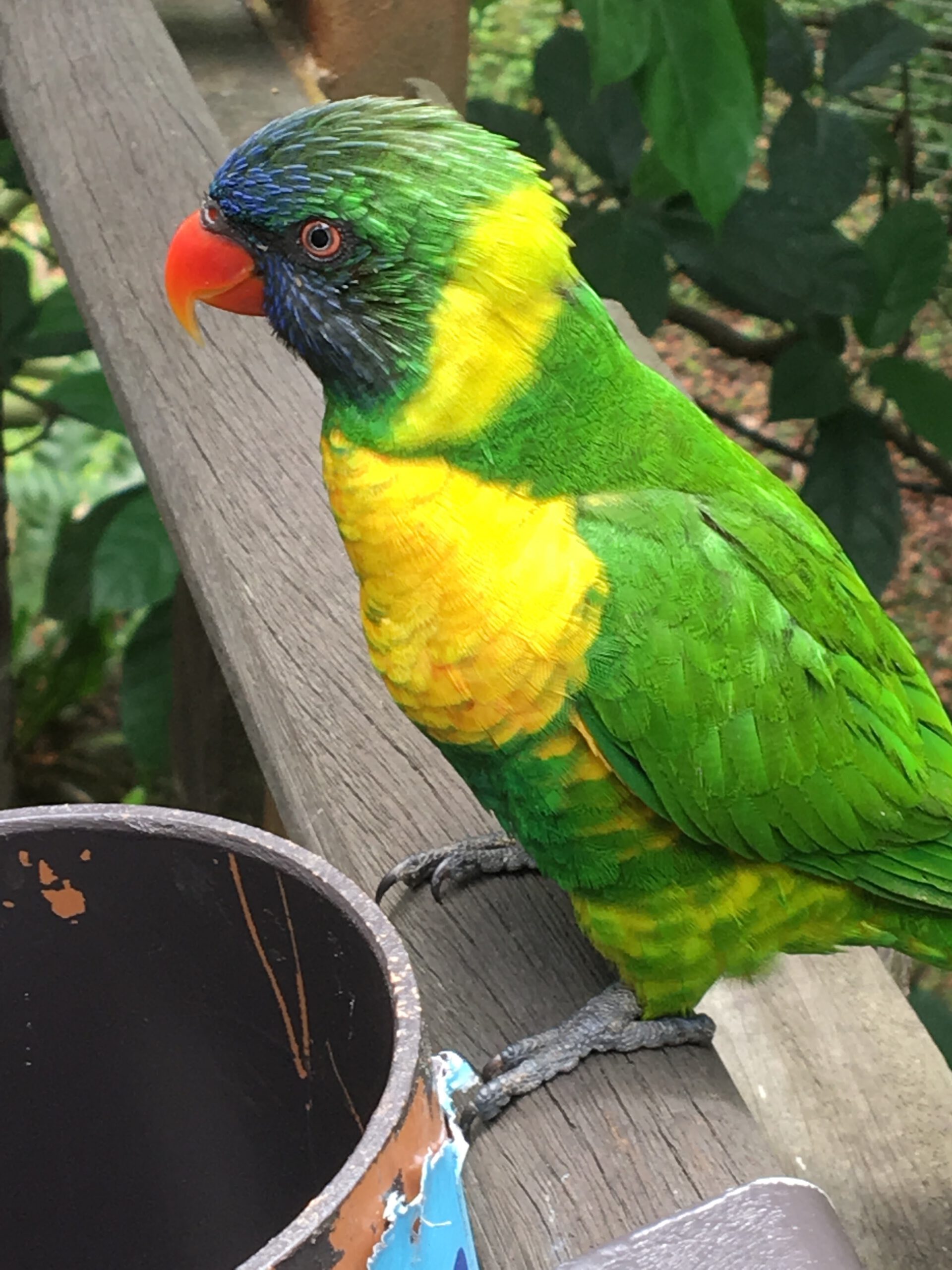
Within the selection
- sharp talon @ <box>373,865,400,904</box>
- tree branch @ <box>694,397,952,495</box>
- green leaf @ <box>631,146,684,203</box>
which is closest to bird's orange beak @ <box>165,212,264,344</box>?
sharp talon @ <box>373,865,400,904</box>

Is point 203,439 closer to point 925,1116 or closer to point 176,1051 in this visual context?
point 176,1051

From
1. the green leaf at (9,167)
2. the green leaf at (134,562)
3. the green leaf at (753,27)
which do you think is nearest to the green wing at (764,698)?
the green leaf at (753,27)

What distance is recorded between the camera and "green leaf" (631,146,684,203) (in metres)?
1.89

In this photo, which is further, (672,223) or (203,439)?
(672,223)

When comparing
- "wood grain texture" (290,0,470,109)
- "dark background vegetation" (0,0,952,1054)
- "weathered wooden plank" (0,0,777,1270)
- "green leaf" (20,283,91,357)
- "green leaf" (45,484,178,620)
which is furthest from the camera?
"green leaf" (20,283,91,357)

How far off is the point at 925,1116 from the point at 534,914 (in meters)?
0.45

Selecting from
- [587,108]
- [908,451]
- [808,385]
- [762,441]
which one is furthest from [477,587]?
[908,451]

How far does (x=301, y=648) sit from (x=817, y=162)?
157cm

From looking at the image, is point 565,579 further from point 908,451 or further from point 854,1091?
point 908,451

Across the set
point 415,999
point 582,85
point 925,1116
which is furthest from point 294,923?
point 582,85

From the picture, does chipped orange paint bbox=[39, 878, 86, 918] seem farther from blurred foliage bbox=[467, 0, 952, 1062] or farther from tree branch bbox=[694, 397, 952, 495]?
tree branch bbox=[694, 397, 952, 495]

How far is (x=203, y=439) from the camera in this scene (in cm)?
124

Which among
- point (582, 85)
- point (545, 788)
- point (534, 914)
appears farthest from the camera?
point (582, 85)

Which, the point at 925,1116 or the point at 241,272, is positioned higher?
the point at 241,272
